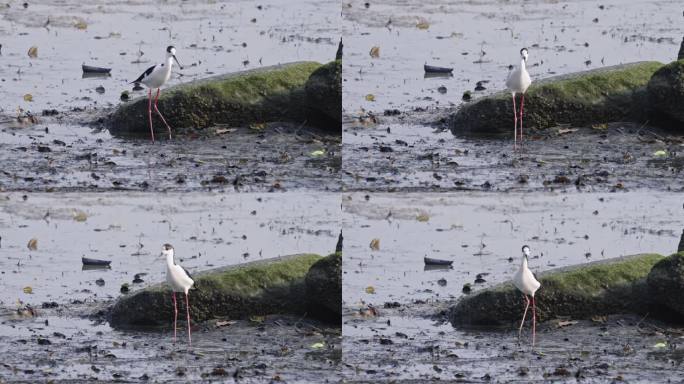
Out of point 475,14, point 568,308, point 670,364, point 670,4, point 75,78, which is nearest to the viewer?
point 670,364

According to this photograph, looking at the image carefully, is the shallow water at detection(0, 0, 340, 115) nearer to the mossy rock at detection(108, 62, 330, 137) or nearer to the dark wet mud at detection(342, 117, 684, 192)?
the mossy rock at detection(108, 62, 330, 137)

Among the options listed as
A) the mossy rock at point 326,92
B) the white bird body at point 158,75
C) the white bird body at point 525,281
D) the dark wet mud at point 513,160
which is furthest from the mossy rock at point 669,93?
the white bird body at point 158,75

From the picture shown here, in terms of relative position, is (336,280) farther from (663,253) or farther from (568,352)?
(663,253)

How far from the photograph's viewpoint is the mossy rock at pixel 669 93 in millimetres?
16953

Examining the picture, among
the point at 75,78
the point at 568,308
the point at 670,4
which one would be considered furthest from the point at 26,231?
the point at 670,4

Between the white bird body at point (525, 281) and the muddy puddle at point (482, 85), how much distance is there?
893mm

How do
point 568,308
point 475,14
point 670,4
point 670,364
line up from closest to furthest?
point 670,364, point 568,308, point 475,14, point 670,4

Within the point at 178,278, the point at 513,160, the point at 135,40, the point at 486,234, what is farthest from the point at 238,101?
the point at 135,40

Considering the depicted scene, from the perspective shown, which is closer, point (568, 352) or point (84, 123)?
point (568, 352)

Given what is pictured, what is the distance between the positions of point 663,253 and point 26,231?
7.18 m

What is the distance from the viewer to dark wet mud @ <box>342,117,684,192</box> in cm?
1595

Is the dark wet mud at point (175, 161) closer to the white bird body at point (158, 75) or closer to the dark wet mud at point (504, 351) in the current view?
the white bird body at point (158, 75)

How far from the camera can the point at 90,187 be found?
610 inches

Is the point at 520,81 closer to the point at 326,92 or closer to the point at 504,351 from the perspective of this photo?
the point at 326,92
